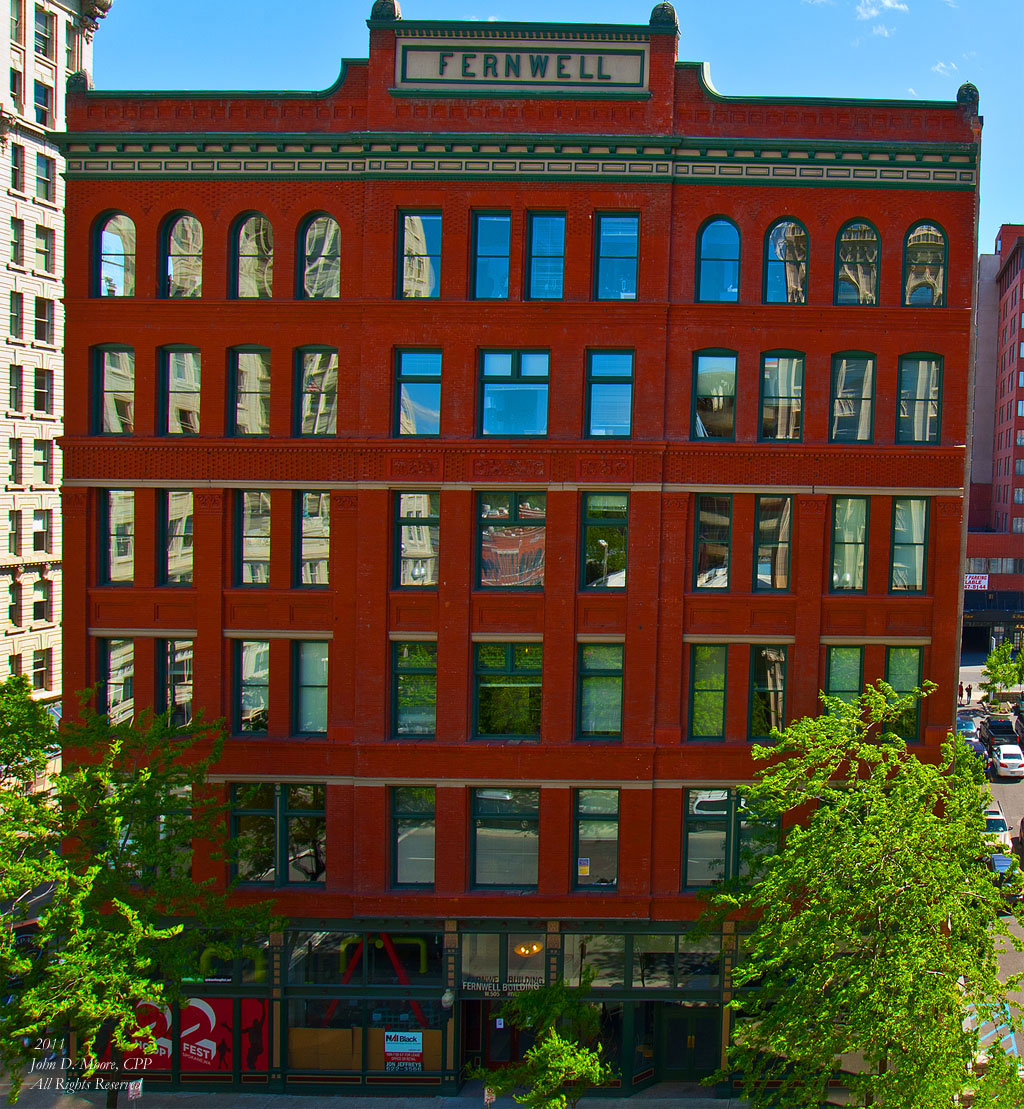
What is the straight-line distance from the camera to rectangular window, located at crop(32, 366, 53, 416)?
35906 mm

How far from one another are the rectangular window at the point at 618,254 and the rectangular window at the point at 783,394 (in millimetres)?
3367

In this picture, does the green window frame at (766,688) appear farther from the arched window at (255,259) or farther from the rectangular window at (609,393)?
the arched window at (255,259)

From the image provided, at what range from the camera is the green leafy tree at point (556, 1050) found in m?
15.0

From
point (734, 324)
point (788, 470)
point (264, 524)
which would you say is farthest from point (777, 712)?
point (264, 524)

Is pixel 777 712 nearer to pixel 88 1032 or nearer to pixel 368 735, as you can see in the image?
pixel 368 735

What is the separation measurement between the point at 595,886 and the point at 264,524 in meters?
10.7

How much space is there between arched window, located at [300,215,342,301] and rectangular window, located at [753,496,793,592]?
34.0ft

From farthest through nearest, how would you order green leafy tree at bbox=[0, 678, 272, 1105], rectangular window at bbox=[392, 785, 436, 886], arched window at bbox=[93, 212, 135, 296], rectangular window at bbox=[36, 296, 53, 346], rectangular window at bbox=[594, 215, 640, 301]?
1. rectangular window at bbox=[36, 296, 53, 346]
2. arched window at bbox=[93, 212, 135, 296]
3. rectangular window at bbox=[392, 785, 436, 886]
4. rectangular window at bbox=[594, 215, 640, 301]
5. green leafy tree at bbox=[0, 678, 272, 1105]

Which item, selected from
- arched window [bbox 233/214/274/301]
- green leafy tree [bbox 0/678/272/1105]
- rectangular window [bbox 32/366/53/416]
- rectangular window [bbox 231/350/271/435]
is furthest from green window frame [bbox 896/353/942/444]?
rectangular window [bbox 32/366/53/416]

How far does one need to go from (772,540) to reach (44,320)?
107 feet

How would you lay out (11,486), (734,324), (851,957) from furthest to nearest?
(11,486) < (734,324) < (851,957)

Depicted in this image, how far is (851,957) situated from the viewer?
13.5 meters

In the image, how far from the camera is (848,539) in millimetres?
18312

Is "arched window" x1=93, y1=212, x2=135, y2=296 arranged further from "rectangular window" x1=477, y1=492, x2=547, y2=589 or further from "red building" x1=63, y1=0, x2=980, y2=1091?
"rectangular window" x1=477, y1=492, x2=547, y2=589
